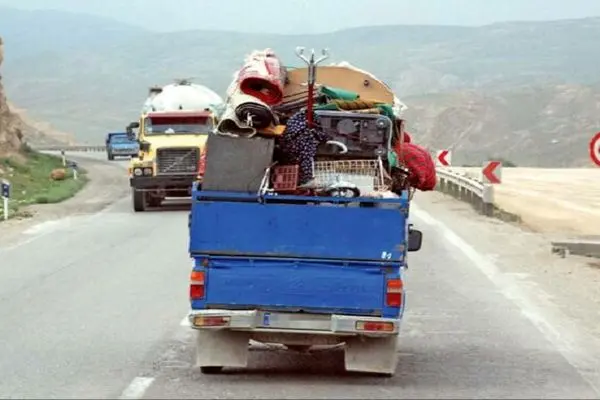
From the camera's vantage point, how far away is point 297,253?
984 cm

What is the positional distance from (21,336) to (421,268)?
26.2 ft

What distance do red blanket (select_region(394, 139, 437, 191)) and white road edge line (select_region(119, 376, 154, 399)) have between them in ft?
9.67

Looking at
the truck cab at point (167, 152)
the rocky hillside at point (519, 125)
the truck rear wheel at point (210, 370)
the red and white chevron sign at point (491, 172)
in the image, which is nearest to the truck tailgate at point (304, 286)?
the truck rear wheel at point (210, 370)

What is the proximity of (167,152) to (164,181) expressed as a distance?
2.54ft

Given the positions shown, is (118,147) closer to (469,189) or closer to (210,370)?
(469,189)

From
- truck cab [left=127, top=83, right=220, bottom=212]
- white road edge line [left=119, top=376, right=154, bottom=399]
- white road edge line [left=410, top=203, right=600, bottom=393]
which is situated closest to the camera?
white road edge line [left=119, top=376, right=154, bottom=399]

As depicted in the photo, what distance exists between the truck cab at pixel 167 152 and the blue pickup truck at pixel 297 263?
71.6ft

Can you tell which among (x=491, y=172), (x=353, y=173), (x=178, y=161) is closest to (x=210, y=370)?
(x=353, y=173)

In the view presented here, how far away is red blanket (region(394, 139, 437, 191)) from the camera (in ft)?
37.0

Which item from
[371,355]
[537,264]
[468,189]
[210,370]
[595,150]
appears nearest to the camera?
[371,355]

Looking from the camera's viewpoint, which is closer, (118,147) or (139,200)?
(139,200)

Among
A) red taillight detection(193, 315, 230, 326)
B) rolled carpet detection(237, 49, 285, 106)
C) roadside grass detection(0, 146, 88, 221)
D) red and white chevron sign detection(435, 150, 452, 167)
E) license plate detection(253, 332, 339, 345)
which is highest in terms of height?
rolled carpet detection(237, 49, 285, 106)

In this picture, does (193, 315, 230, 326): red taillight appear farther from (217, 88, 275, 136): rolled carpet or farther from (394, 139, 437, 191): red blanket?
(394, 139, 437, 191): red blanket

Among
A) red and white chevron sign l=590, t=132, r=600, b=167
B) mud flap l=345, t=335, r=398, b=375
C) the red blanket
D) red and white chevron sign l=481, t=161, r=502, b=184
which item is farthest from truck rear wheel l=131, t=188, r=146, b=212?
mud flap l=345, t=335, r=398, b=375
